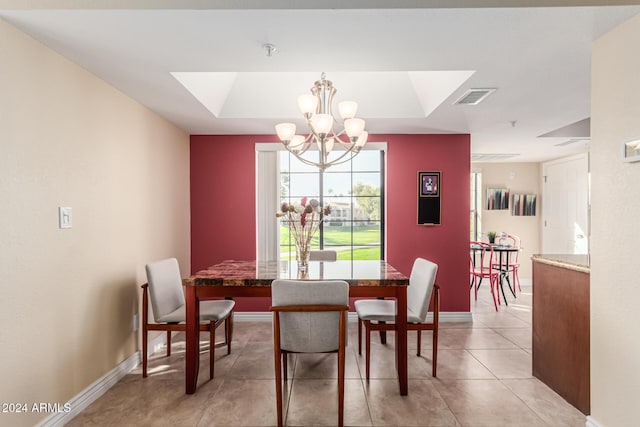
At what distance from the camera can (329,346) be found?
6.95ft

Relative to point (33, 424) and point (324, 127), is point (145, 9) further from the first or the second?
point (33, 424)

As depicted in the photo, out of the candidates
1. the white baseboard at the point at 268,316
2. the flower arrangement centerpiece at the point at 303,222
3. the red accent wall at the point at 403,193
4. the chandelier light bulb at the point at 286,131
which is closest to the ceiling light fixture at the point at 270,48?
the chandelier light bulb at the point at 286,131

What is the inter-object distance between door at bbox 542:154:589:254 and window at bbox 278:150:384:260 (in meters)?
3.44

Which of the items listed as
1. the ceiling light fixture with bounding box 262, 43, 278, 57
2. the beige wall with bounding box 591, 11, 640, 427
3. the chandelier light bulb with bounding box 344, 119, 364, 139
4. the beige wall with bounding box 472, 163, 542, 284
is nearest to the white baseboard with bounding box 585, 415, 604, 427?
the beige wall with bounding box 591, 11, 640, 427

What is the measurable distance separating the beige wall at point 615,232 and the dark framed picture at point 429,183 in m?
2.12

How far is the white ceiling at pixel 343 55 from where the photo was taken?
164cm

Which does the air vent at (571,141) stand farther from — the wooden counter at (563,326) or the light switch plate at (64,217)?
the light switch plate at (64,217)

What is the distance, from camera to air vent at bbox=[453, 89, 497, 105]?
267 cm

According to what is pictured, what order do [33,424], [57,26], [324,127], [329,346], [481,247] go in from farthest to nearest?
[481,247]
[324,127]
[329,346]
[33,424]
[57,26]

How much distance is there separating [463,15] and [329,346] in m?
1.90

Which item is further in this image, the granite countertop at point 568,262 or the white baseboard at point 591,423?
the granite countertop at point 568,262

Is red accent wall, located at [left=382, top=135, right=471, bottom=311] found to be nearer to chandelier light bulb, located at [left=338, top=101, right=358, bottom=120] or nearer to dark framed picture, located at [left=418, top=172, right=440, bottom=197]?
dark framed picture, located at [left=418, top=172, right=440, bottom=197]

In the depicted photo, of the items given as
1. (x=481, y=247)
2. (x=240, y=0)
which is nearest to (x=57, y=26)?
(x=240, y=0)

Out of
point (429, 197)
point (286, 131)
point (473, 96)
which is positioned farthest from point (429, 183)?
point (286, 131)
